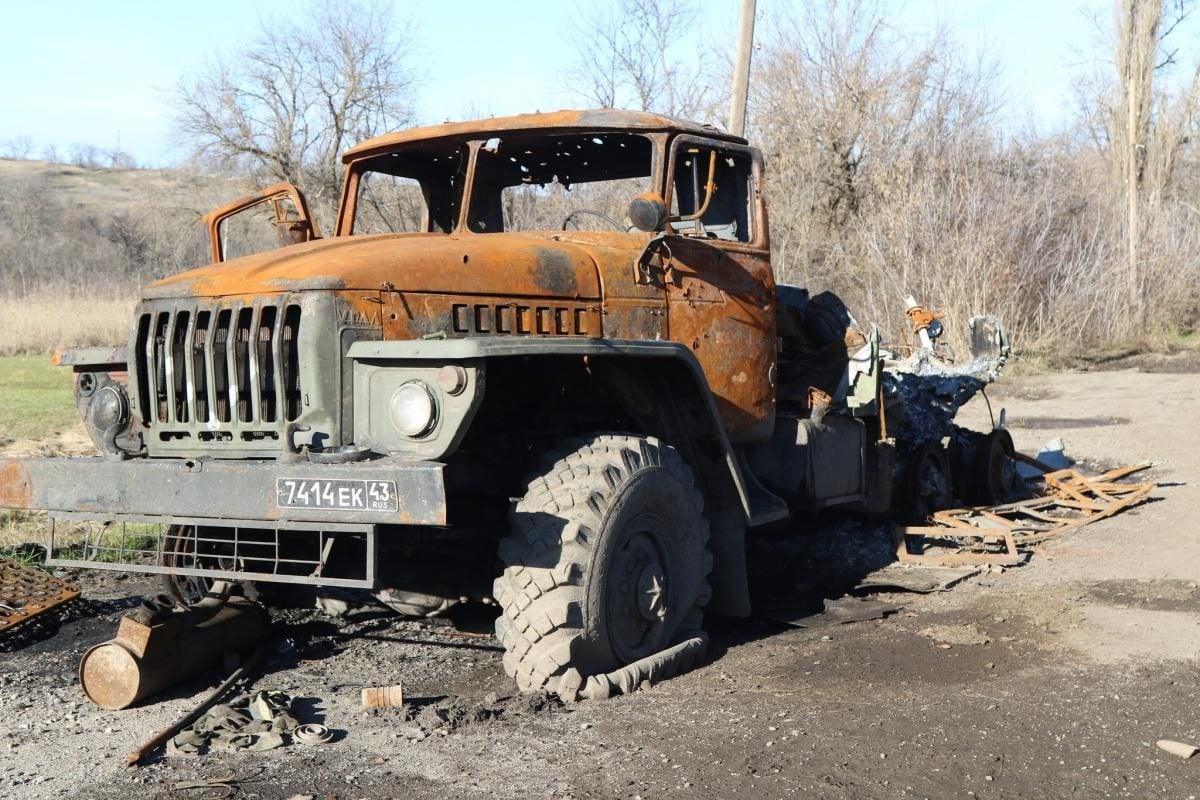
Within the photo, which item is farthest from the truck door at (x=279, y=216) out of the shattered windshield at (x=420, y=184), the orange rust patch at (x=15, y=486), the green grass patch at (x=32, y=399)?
the green grass patch at (x=32, y=399)

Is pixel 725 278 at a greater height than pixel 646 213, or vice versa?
pixel 646 213

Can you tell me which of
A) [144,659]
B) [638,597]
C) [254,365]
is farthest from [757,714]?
[144,659]

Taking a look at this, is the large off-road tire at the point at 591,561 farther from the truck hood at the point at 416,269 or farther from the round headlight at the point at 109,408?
the round headlight at the point at 109,408

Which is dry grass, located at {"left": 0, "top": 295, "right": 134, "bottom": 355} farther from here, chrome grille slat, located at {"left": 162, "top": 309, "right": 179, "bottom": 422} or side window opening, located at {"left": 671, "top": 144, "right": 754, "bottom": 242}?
chrome grille slat, located at {"left": 162, "top": 309, "right": 179, "bottom": 422}

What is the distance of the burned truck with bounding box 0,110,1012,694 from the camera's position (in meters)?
4.62

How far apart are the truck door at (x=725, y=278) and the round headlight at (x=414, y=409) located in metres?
1.78

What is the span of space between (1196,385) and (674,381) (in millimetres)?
13765

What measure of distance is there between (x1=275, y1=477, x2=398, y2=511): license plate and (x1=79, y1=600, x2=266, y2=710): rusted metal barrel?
104 cm

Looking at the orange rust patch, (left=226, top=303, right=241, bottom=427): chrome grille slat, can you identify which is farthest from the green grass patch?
(left=226, top=303, right=241, bottom=427): chrome grille slat

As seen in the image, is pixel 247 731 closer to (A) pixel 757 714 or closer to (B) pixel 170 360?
(B) pixel 170 360

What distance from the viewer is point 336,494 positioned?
4.36 meters

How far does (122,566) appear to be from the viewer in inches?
193

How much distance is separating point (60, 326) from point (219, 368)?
18.1m

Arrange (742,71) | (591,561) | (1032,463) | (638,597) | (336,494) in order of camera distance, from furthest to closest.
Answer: (742,71) < (1032,463) < (638,597) < (591,561) < (336,494)
